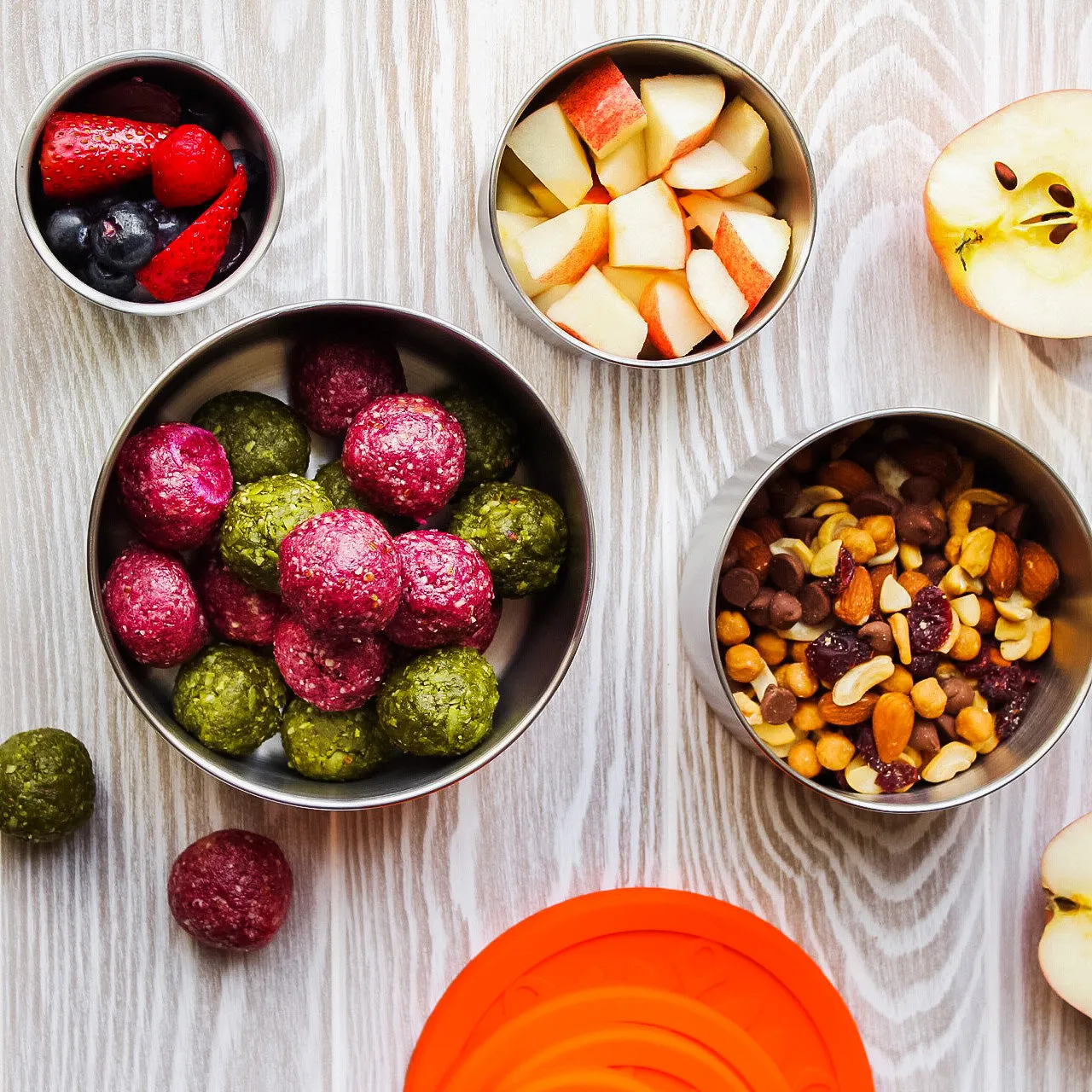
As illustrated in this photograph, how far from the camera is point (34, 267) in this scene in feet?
3.43

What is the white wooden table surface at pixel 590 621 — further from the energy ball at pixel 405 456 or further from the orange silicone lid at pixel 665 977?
the energy ball at pixel 405 456

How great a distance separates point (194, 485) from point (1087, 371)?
0.89 m

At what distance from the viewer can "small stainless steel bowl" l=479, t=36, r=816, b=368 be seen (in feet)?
3.31

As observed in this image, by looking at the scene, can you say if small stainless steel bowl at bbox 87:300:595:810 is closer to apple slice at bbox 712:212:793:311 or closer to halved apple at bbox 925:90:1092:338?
apple slice at bbox 712:212:793:311

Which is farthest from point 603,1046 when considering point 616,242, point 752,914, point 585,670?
point 616,242

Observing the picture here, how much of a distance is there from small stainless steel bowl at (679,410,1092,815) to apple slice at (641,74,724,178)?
0.28 meters

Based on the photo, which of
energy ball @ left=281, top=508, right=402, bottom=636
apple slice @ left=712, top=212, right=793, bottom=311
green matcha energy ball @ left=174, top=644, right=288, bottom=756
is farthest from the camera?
apple slice @ left=712, top=212, right=793, bottom=311

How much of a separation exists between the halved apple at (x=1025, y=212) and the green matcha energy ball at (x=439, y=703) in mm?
596

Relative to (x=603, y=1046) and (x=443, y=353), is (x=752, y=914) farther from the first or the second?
(x=443, y=353)

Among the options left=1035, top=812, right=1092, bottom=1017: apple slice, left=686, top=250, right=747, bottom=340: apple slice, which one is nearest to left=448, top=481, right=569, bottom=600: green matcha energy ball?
left=686, top=250, right=747, bottom=340: apple slice

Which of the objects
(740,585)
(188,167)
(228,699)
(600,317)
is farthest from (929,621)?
(188,167)

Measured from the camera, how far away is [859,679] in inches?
42.1

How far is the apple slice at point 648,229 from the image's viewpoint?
1036mm

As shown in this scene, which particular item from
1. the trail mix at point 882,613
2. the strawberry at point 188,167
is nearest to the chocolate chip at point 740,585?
the trail mix at point 882,613
